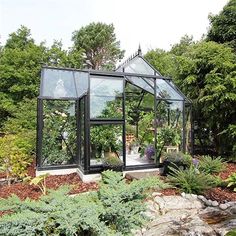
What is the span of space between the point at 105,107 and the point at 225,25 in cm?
650

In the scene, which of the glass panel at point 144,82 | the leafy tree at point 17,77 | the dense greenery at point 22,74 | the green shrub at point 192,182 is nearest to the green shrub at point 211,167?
the green shrub at point 192,182

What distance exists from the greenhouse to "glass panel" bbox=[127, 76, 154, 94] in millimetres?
35

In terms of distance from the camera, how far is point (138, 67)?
7988mm

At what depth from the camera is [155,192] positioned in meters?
5.46

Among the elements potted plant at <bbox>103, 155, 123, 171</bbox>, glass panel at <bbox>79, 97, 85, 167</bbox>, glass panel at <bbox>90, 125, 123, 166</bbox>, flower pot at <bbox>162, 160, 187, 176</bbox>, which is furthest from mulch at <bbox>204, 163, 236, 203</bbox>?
glass panel at <bbox>79, 97, 85, 167</bbox>

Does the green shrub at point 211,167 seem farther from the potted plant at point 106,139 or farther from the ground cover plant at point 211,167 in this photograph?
the potted plant at point 106,139

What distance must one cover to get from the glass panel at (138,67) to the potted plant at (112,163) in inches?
117

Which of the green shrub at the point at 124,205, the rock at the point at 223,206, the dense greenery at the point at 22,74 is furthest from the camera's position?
the dense greenery at the point at 22,74

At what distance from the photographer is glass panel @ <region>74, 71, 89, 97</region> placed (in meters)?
6.93

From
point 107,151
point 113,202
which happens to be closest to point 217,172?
point 107,151

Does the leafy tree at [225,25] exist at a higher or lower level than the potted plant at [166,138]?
higher

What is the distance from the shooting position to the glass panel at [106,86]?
634 cm

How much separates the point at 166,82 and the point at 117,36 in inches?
697

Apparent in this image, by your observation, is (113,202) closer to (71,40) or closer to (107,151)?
(107,151)
